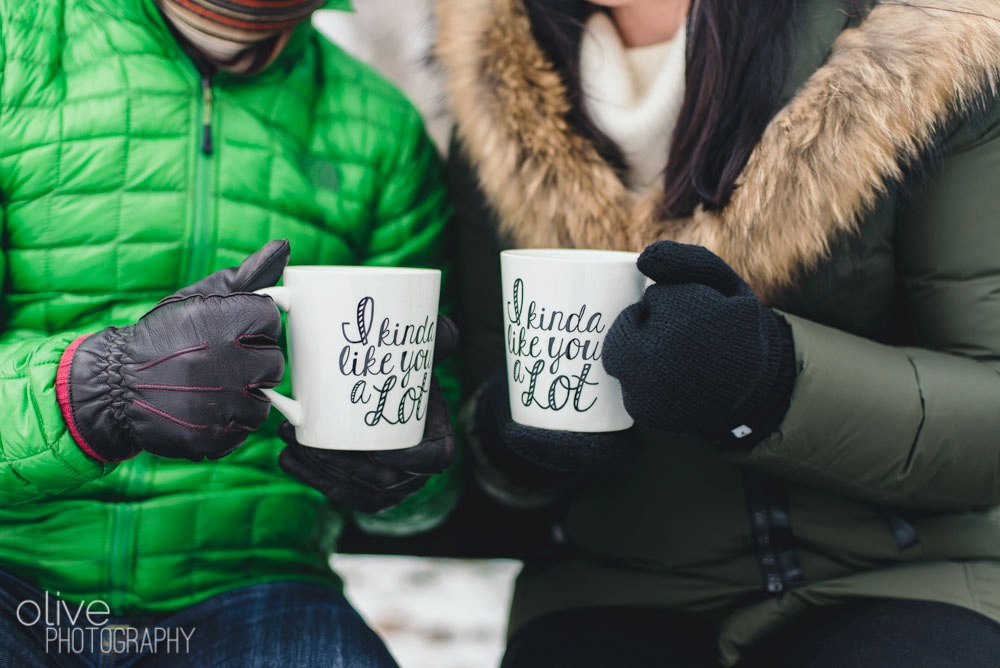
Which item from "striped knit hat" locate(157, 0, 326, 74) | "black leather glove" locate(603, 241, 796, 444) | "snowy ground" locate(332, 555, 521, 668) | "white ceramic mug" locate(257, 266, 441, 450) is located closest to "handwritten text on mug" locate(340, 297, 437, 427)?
"white ceramic mug" locate(257, 266, 441, 450)

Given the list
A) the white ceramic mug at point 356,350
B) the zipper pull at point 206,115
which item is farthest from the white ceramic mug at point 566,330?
the zipper pull at point 206,115

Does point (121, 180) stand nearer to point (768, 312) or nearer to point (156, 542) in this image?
point (156, 542)

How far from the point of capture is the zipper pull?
1163 mm

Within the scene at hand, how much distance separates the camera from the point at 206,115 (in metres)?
1.17

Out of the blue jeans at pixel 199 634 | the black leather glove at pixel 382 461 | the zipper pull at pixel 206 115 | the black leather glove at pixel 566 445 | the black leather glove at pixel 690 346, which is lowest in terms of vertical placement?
the blue jeans at pixel 199 634

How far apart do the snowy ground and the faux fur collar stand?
985mm

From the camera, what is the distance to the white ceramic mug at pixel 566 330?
94 cm

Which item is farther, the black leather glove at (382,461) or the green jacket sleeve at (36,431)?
the black leather glove at (382,461)

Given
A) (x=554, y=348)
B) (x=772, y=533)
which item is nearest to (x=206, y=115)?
(x=554, y=348)

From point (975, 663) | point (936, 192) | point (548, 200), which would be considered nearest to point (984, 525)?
point (975, 663)

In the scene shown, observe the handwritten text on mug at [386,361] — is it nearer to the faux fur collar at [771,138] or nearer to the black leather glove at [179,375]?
the black leather glove at [179,375]

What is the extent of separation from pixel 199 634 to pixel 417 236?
626 mm

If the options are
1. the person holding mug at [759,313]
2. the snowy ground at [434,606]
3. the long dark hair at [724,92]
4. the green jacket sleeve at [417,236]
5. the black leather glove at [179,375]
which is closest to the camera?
the black leather glove at [179,375]

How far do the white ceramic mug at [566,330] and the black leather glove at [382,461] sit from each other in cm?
13
